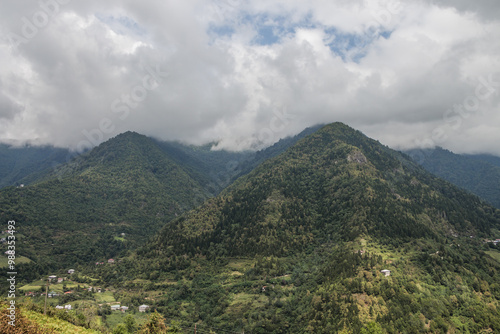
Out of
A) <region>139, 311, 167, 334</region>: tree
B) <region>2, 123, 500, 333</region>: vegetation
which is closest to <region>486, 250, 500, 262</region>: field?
<region>2, 123, 500, 333</region>: vegetation

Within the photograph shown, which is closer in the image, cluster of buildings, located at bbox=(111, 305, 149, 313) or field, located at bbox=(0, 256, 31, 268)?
cluster of buildings, located at bbox=(111, 305, 149, 313)

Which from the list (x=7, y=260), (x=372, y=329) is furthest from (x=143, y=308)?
(x=7, y=260)

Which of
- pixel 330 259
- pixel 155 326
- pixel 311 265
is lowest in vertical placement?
pixel 311 265

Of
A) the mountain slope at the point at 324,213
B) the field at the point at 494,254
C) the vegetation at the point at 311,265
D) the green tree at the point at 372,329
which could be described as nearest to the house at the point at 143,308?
the vegetation at the point at 311,265

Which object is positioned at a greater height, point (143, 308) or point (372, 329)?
point (372, 329)

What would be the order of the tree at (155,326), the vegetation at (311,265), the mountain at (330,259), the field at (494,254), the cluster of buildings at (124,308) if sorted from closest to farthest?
the tree at (155,326)
the vegetation at (311,265)
the mountain at (330,259)
the cluster of buildings at (124,308)
the field at (494,254)

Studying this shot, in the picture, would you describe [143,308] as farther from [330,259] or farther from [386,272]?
[386,272]

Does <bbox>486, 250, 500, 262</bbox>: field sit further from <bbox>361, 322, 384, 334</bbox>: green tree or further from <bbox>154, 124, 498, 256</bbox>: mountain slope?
<bbox>361, 322, 384, 334</bbox>: green tree

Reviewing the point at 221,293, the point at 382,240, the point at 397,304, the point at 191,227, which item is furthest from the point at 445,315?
the point at 191,227

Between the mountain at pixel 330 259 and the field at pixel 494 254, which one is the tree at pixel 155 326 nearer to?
the mountain at pixel 330 259
